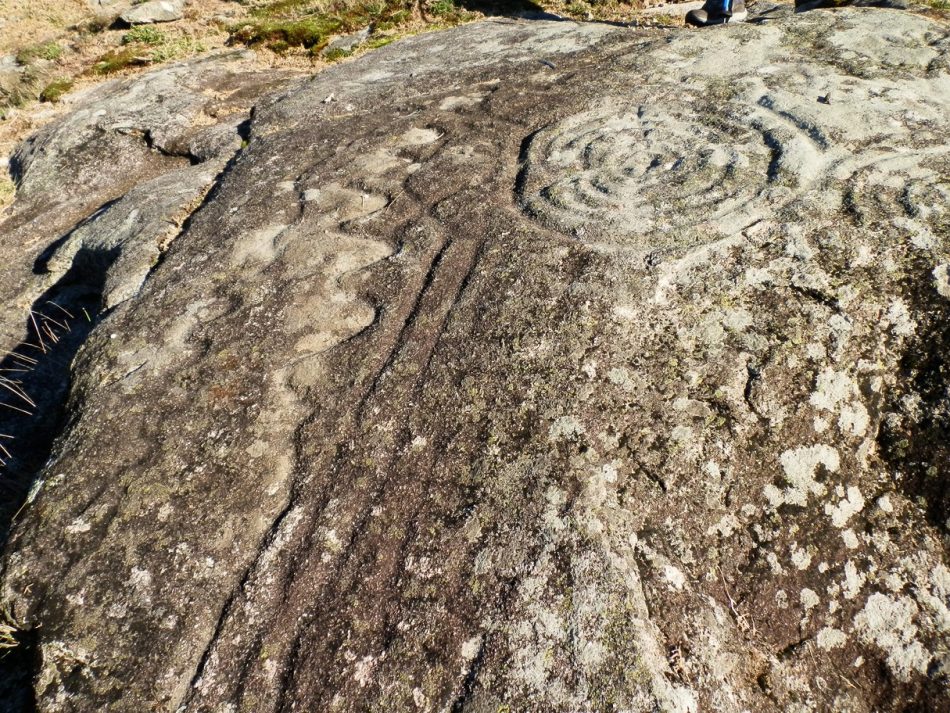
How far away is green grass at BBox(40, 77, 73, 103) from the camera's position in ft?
33.4

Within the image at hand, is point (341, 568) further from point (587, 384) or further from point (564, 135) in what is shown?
point (564, 135)

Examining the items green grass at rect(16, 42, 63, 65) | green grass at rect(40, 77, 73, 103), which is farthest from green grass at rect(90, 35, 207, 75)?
green grass at rect(16, 42, 63, 65)

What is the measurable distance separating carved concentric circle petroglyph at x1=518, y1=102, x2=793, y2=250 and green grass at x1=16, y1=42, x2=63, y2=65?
12146mm

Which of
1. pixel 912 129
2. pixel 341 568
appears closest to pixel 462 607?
pixel 341 568

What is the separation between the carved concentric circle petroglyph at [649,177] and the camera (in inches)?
124

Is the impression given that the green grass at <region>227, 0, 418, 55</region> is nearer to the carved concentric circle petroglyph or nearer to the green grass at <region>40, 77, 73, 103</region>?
the green grass at <region>40, 77, 73, 103</region>

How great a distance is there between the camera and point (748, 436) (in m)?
2.28

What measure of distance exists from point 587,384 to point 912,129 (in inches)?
102

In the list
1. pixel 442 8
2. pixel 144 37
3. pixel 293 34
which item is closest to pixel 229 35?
pixel 144 37

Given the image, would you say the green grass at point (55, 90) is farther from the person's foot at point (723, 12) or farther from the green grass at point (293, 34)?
the person's foot at point (723, 12)

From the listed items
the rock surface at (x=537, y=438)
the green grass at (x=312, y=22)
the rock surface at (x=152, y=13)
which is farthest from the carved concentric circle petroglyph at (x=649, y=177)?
the rock surface at (x=152, y=13)

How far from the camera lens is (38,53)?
12.3 m

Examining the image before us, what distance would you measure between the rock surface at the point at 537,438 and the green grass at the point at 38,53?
11.0 meters

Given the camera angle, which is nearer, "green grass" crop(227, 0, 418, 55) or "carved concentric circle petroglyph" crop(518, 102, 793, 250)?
"carved concentric circle petroglyph" crop(518, 102, 793, 250)
